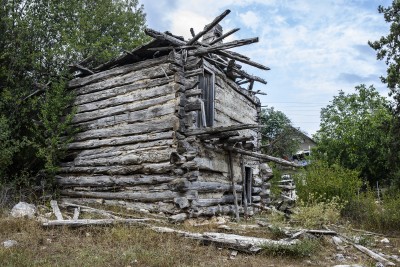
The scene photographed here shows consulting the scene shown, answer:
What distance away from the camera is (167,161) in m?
10.0

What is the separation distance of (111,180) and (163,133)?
2150 mm

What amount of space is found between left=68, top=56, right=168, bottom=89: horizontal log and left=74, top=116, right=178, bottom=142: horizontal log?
64.5 inches

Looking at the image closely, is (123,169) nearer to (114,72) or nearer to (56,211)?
(56,211)

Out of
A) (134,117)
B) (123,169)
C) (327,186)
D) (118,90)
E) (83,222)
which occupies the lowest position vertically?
(83,222)

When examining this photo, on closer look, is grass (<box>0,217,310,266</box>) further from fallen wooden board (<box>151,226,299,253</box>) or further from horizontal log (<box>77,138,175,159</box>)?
horizontal log (<box>77,138,175,159</box>)

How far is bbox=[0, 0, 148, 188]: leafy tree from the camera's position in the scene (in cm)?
1184

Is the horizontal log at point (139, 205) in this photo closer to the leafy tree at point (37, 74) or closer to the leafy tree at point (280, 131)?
the leafy tree at point (37, 74)

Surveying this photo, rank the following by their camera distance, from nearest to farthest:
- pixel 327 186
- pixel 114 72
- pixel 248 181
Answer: pixel 114 72, pixel 327 186, pixel 248 181

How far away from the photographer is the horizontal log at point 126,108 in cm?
1043

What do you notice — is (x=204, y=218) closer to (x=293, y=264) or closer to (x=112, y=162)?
(x=112, y=162)

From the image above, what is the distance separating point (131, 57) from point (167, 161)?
351 centimetres

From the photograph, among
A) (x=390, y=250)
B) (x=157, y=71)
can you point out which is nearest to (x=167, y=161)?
(x=157, y=71)

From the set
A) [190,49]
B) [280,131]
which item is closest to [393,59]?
[190,49]

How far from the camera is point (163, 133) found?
10227 millimetres
